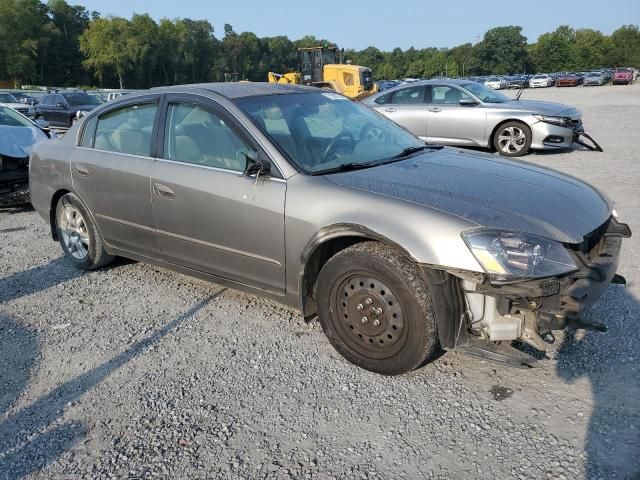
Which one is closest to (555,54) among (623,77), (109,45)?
(623,77)

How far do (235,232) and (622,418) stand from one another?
8.07ft

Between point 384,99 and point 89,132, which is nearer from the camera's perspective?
point 89,132

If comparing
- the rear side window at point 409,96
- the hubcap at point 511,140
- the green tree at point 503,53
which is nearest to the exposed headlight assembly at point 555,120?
the hubcap at point 511,140

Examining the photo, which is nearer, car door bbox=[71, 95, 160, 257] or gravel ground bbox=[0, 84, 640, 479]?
gravel ground bbox=[0, 84, 640, 479]

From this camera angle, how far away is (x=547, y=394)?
3.00m

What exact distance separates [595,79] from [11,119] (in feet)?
213

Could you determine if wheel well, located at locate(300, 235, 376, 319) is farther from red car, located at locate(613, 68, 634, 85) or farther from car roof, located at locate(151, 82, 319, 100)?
red car, located at locate(613, 68, 634, 85)

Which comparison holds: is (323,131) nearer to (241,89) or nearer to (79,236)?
(241,89)

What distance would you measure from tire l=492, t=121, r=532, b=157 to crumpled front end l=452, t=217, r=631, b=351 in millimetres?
7868

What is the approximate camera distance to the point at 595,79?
6122cm

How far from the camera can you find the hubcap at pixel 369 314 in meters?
3.10

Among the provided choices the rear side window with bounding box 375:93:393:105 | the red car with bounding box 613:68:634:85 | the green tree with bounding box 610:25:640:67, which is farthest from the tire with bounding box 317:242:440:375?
the green tree with bounding box 610:25:640:67

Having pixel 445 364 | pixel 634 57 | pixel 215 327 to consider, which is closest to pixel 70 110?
pixel 215 327

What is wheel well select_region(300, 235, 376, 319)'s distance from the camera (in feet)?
11.0
